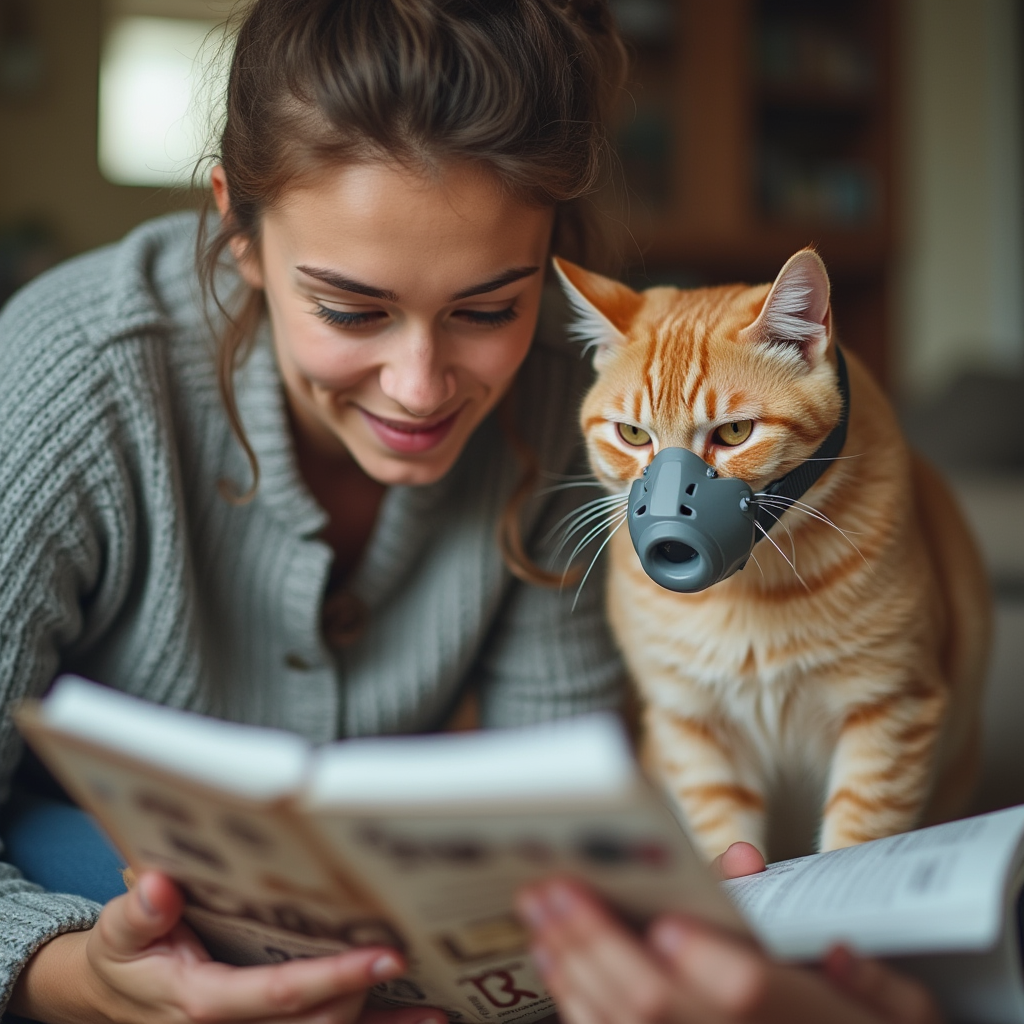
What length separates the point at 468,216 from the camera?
96 cm

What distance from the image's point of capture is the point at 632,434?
1041mm

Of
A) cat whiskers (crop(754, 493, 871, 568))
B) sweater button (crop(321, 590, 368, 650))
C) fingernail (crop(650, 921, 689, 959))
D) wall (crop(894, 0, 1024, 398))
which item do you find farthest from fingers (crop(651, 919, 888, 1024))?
wall (crop(894, 0, 1024, 398))

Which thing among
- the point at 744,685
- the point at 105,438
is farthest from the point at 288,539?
the point at 744,685

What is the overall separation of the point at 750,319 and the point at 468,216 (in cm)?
29

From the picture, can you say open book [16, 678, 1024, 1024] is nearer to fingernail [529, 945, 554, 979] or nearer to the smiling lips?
fingernail [529, 945, 554, 979]

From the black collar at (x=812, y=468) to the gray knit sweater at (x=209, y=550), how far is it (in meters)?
0.42

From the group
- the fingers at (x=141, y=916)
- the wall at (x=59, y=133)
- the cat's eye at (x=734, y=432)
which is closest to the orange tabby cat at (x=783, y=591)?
the cat's eye at (x=734, y=432)

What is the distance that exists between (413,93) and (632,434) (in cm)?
38

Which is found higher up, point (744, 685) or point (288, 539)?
point (288, 539)

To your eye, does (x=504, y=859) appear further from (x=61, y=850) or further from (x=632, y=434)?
(x=61, y=850)

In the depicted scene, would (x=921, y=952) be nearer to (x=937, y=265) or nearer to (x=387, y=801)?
(x=387, y=801)

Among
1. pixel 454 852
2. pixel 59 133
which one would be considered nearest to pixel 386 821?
pixel 454 852

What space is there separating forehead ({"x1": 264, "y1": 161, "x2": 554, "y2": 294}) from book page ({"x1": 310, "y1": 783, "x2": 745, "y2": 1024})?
561mm

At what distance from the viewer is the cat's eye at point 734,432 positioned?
96cm
